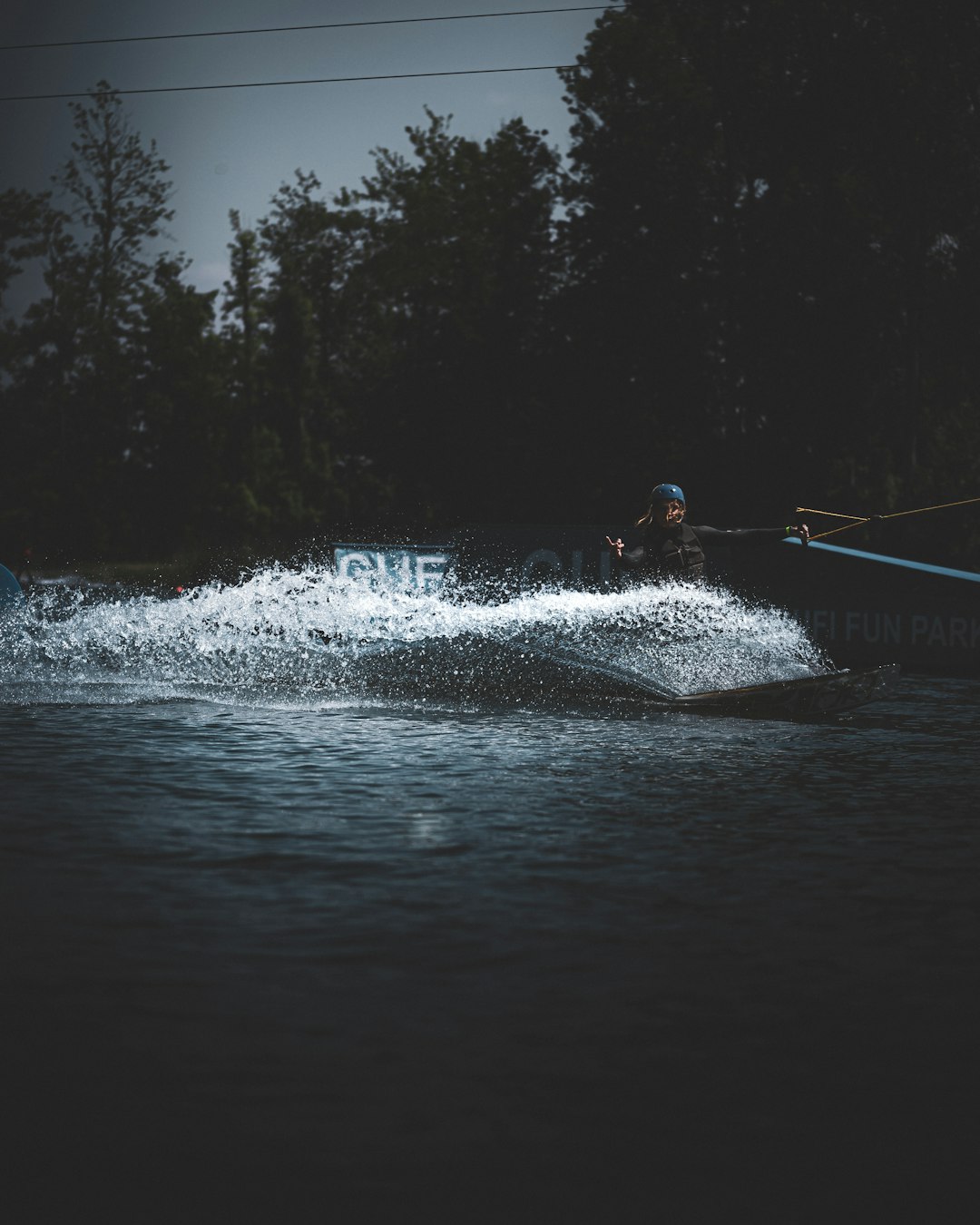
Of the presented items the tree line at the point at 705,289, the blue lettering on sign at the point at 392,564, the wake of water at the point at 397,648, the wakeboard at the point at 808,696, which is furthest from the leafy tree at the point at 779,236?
the wakeboard at the point at 808,696

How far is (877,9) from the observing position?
135 ft

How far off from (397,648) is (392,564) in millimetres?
5268

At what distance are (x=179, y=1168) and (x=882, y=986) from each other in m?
2.40

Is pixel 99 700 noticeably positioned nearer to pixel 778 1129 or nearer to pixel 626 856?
pixel 626 856

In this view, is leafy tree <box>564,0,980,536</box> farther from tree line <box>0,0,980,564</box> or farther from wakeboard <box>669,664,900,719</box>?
wakeboard <box>669,664,900,719</box>

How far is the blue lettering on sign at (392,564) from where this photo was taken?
20.0 metres

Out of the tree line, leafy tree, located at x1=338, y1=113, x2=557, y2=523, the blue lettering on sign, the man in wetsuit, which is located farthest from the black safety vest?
leafy tree, located at x1=338, y1=113, x2=557, y2=523

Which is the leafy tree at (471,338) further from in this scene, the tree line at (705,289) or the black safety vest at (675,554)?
the black safety vest at (675,554)

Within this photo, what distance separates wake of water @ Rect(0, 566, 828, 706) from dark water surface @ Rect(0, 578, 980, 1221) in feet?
14.7

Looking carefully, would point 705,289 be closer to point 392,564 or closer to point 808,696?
point 392,564

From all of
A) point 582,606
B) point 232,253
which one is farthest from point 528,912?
point 232,253

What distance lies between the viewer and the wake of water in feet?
47.4

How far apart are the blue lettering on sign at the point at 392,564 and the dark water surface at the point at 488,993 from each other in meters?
10.0

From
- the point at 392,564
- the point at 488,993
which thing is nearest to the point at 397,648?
the point at 392,564
